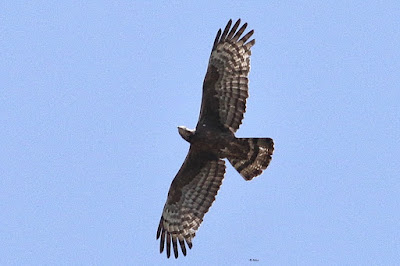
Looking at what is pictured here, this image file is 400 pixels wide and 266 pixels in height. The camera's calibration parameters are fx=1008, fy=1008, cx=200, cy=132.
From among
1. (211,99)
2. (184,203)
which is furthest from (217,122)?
(184,203)

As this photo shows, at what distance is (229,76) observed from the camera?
65.2 feet

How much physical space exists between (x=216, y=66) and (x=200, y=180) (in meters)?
2.47

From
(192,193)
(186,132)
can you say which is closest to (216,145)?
(186,132)

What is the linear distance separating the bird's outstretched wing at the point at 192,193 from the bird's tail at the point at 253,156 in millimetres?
525

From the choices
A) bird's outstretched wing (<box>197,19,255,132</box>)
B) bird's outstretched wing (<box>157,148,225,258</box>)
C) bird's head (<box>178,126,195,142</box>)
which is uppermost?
bird's outstretched wing (<box>197,19,255,132</box>)

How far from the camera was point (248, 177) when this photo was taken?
2036cm

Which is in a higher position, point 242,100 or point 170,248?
point 242,100

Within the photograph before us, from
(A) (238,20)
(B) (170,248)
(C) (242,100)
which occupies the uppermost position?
(A) (238,20)

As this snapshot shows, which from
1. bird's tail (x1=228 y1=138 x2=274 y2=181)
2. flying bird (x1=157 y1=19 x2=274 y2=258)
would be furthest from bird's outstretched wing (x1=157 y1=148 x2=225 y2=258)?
bird's tail (x1=228 y1=138 x2=274 y2=181)

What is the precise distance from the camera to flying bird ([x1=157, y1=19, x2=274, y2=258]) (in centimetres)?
1988

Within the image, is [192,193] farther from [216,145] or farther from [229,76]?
[229,76]

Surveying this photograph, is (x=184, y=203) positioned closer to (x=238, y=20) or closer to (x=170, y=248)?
(x=170, y=248)

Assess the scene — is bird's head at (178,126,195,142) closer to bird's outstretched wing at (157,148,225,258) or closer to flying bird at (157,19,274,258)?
flying bird at (157,19,274,258)

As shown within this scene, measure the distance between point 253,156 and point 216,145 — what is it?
2.64ft
